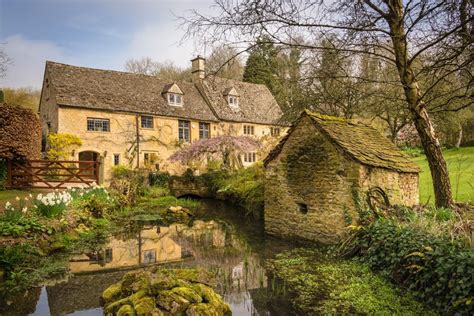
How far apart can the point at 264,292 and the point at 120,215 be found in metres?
9.81

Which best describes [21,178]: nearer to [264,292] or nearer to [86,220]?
[86,220]

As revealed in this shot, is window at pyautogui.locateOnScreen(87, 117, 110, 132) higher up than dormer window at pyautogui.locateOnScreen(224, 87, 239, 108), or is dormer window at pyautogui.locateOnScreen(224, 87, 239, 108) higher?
dormer window at pyautogui.locateOnScreen(224, 87, 239, 108)

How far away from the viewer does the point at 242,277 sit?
7707 millimetres

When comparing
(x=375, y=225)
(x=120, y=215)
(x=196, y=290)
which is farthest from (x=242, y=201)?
(x=196, y=290)

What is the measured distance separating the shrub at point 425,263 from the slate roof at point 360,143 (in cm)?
229

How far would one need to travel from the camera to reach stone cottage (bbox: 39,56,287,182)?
2214 cm

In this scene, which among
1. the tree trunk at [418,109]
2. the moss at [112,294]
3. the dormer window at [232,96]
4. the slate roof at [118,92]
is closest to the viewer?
the moss at [112,294]

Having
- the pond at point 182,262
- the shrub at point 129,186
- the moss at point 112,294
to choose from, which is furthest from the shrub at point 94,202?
the moss at point 112,294

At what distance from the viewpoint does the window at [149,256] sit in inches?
353

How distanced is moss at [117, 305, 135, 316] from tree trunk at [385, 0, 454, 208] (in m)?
7.21

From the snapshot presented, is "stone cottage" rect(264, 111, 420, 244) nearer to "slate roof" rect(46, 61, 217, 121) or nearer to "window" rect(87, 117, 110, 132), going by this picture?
"window" rect(87, 117, 110, 132)

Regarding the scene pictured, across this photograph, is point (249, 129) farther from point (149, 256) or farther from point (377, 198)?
point (149, 256)

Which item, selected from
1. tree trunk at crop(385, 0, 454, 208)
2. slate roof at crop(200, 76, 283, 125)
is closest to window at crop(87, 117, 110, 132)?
slate roof at crop(200, 76, 283, 125)

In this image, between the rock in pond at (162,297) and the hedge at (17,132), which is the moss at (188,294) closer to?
the rock in pond at (162,297)
